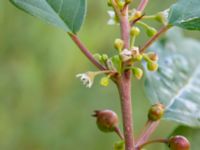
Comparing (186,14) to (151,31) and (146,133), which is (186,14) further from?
(146,133)

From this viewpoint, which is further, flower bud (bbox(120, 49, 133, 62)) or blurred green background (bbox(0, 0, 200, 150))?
blurred green background (bbox(0, 0, 200, 150))

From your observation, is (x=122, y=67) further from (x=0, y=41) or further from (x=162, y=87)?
(x=0, y=41)

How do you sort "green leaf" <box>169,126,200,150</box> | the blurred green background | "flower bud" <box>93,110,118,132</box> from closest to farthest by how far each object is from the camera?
"flower bud" <box>93,110,118,132</box>
"green leaf" <box>169,126,200,150</box>
the blurred green background

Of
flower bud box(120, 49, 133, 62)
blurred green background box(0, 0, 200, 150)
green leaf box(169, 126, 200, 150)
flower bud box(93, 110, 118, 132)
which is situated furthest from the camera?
blurred green background box(0, 0, 200, 150)

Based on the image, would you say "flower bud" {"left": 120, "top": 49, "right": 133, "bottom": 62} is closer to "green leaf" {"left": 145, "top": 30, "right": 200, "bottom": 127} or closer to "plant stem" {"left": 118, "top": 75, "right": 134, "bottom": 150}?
"plant stem" {"left": 118, "top": 75, "right": 134, "bottom": 150}

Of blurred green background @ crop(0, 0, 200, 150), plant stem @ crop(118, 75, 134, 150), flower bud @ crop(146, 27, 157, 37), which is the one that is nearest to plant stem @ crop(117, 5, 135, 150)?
plant stem @ crop(118, 75, 134, 150)

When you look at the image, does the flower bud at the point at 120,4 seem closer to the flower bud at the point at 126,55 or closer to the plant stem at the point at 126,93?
the plant stem at the point at 126,93

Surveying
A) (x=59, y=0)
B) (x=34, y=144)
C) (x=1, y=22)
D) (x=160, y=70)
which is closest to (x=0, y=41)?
(x=1, y=22)

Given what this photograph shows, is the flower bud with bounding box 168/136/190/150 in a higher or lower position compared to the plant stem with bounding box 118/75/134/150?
lower
